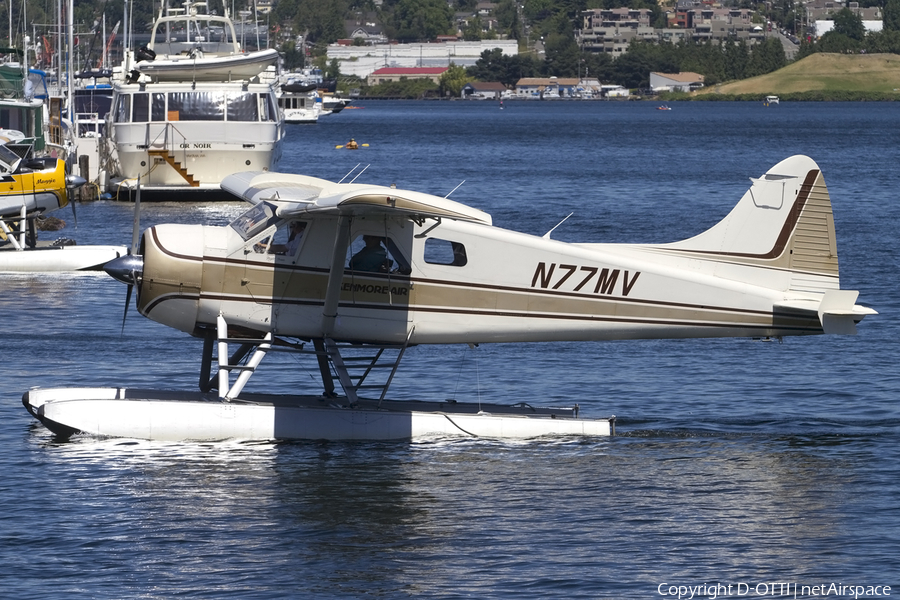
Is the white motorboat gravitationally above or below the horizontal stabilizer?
below

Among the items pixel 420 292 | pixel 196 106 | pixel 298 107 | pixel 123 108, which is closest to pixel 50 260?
pixel 196 106

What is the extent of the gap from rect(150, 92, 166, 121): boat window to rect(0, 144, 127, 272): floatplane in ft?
38.3

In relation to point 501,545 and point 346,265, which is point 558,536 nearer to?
point 501,545

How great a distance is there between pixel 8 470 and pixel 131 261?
7.16ft

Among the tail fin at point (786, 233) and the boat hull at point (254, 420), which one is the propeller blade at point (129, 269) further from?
the tail fin at point (786, 233)

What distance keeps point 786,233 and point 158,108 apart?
26.9m

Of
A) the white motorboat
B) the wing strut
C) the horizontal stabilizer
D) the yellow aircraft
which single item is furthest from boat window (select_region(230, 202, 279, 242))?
the white motorboat

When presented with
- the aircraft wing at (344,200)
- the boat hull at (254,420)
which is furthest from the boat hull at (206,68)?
the boat hull at (254,420)

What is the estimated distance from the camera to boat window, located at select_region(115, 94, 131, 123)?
3709 cm

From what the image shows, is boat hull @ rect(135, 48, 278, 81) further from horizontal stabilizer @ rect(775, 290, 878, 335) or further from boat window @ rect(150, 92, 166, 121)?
horizontal stabilizer @ rect(775, 290, 878, 335)

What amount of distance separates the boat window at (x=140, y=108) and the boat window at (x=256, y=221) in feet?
83.8

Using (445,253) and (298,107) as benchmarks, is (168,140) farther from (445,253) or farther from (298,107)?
(298,107)

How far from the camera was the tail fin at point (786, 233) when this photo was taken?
517 inches

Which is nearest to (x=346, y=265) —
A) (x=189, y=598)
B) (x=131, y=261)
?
(x=131, y=261)
